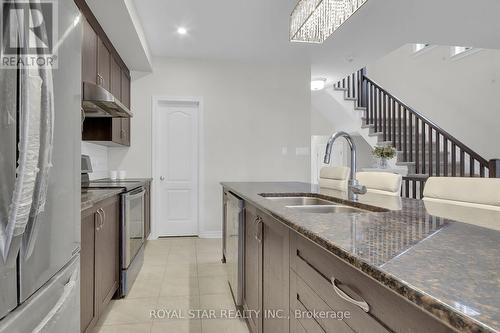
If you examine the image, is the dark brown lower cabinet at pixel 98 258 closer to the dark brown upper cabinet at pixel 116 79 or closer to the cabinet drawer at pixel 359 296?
the cabinet drawer at pixel 359 296

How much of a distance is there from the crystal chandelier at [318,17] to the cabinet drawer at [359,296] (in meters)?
1.79

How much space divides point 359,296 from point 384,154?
5.32 meters

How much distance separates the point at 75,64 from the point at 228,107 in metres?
3.65

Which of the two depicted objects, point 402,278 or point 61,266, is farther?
point 61,266

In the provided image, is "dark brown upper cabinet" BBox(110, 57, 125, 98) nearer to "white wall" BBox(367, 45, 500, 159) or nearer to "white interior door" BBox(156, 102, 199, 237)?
"white interior door" BBox(156, 102, 199, 237)

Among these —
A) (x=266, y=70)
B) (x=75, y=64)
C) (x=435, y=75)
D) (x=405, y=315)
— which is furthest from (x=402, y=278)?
(x=435, y=75)

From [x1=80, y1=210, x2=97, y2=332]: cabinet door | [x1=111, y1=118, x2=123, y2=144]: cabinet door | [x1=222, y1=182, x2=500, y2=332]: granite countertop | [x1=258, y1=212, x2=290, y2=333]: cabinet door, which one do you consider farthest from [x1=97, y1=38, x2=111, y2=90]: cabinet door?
[x1=222, y1=182, x2=500, y2=332]: granite countertop

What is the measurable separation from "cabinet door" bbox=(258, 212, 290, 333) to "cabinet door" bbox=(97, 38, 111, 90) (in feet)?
7.99

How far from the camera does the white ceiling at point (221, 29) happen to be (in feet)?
10.5

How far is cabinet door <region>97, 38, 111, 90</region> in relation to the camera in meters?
3.10

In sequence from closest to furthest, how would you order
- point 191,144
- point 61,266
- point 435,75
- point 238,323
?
point 61,266 < point 238,323 < point 191,144 < point 435,75

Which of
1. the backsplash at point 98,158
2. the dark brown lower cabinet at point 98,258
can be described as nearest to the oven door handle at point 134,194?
the dark brown lower cabinet at point 98,258

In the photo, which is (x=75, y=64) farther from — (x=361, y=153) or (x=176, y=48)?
(x=361, y=153)

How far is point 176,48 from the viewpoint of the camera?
4.33 metres
